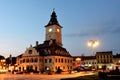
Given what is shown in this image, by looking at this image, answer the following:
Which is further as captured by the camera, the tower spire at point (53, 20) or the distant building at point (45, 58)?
the tower spire at point (53, 20)

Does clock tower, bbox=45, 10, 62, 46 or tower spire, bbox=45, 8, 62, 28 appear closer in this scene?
clock tower, bbox=45, 10, 62, 46

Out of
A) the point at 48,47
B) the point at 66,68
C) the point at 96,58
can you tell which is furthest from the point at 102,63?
the point at 48,47

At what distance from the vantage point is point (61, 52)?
83.3 metres

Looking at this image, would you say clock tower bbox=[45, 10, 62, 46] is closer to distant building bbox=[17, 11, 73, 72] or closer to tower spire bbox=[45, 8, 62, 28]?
tower spire bbox=[45, 8, 62, 28]

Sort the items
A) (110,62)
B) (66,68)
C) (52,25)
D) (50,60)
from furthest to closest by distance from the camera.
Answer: (110,62) < (52,25) < (66,68) < (50,60)

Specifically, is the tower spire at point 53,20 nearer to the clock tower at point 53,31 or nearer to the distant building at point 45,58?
the clock tower at point 53,31

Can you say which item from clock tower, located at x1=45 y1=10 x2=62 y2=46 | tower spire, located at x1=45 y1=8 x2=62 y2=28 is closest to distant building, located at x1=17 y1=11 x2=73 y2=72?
clock tower, located at x1=45 y1=10 x2=62 y2=46

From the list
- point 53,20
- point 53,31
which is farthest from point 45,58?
point 53,20

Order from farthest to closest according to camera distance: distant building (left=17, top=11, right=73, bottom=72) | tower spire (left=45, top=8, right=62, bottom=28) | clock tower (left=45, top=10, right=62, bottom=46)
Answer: tower spire (left=45, top=8, right=62, bottom=28) < clock tower (left=45, top=10, right=62, bottom=46) < distant building (left=17, top=11, right=73, bottom=72)

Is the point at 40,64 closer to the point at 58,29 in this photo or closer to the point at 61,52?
the point at 61,52

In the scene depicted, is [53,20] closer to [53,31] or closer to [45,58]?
[53,31]

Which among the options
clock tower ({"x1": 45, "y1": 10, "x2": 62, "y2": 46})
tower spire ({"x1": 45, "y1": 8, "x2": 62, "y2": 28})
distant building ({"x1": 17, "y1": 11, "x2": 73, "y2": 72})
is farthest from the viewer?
tower spire ({"x1": 45, "y1": 8, "x2": 62, "y2": 28})

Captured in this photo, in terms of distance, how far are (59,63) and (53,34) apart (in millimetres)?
15568

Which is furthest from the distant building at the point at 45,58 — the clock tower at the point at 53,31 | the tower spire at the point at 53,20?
the tower spire at the point at 53,20
